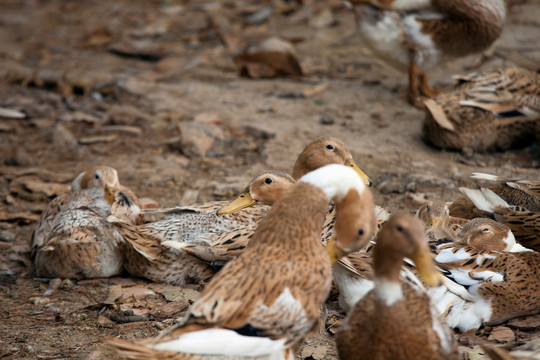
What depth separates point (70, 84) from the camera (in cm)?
889

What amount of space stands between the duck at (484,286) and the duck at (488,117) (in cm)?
248

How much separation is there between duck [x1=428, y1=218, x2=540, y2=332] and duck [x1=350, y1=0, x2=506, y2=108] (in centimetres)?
378

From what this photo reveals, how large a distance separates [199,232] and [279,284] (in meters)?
1.70

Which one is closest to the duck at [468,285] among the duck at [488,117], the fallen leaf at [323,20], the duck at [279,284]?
the duck at [279,284]

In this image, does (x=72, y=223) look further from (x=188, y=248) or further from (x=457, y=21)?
(x=457, y=21)

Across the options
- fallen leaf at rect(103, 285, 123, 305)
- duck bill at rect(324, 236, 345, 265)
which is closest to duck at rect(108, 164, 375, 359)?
duck bill at rect(324, 236, 345, 265)

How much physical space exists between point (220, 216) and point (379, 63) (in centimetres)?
524

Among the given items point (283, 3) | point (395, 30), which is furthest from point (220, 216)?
point (283, 3)

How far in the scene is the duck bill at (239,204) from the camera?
16.1 feet

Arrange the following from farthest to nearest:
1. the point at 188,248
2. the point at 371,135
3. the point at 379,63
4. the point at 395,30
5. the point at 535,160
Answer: the point at 379,63, the point at 395,30, the point at 371,135, the point at 535,160, the point at 188,248

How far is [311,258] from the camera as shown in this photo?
3.45 metres

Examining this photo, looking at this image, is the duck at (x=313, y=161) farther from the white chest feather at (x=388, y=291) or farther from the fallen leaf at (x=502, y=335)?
the white chest feather at (x=388, y=291)

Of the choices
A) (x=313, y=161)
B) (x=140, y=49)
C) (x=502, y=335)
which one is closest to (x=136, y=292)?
(x=313, y=161)

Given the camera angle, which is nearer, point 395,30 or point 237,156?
point 237,156
